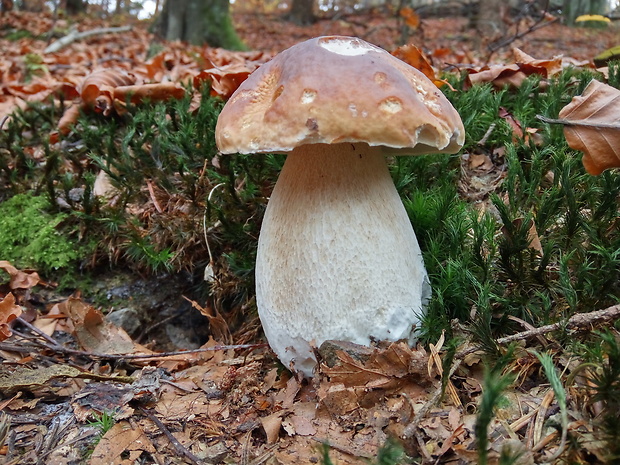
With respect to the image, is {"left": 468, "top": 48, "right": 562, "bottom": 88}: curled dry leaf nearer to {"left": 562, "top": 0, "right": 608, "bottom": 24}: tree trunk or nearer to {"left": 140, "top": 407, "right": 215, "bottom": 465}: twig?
{"left": 140, "top": 407, "right": 215, "bottom": 465}: twig

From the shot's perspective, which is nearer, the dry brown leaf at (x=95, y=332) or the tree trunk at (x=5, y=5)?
the dry brown leaf at (x=95, y=332)

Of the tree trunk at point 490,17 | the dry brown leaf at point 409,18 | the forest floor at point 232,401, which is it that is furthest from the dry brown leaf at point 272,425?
the tree trunk at point 490,17

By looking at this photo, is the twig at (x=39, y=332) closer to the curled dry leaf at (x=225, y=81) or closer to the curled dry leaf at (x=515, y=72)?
the curled dry leaf at (x=225, y=81)

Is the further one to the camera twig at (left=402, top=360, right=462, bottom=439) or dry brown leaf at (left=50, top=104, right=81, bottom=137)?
dry brown leaf at (left=50, top=104, right=81, bottom=137)

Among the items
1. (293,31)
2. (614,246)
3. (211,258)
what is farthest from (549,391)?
(293,31)

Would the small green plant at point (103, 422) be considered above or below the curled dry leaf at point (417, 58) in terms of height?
below

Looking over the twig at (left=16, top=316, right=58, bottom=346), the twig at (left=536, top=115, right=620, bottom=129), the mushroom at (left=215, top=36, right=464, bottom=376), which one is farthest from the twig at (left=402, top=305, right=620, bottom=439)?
the twig at (left=16, top=316, right=58, bottom=346)
